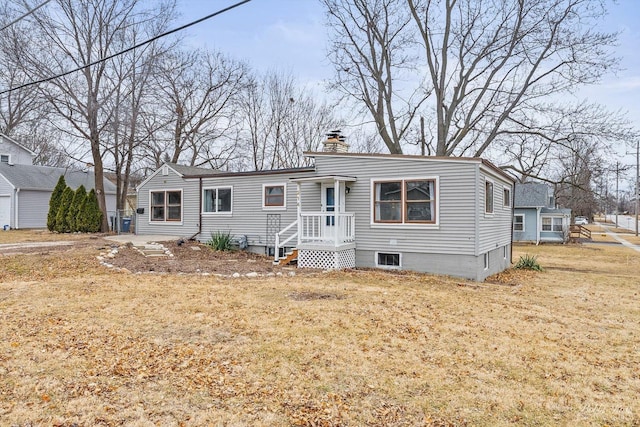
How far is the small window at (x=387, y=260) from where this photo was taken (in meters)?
12.0

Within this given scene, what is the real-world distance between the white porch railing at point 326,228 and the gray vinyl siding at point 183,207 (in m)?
4.88

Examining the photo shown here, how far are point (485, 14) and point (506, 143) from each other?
6100mm

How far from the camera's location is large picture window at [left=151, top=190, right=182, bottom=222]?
54.1 ft

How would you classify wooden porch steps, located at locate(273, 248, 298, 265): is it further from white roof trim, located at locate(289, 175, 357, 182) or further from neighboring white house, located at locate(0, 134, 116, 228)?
neighboring white house, located at locate(0, 134, 116, 228)

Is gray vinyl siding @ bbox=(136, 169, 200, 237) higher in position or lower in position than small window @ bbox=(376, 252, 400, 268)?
higher

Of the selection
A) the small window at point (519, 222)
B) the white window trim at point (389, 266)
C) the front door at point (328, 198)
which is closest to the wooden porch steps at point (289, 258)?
the front door at point (328, 198)

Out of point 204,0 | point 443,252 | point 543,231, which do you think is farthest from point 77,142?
point 543,231

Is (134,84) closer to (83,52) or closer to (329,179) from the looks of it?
(83,52)

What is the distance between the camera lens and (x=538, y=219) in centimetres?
2873

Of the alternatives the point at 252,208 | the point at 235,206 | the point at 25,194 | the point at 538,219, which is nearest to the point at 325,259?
the point at 252,208

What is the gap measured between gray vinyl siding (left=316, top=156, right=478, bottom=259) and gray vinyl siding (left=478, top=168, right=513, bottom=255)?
395 mm

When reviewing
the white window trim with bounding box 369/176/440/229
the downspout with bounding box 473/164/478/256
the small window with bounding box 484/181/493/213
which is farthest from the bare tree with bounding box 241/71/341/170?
the downspout with bounding box 473/164/478/256

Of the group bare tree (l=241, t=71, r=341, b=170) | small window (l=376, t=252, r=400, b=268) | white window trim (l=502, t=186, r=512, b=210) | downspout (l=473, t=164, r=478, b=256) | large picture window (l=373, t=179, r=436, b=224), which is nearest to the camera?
downspout (l=473, t=164, r=478, b=256)

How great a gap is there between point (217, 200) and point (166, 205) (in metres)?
2.61
